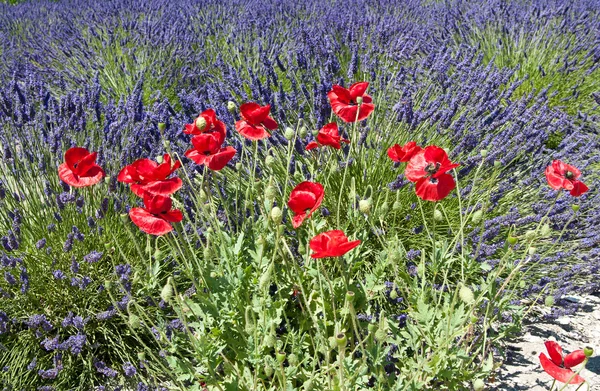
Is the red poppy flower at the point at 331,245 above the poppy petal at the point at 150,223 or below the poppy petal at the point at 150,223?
above

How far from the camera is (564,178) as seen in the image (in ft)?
5.06

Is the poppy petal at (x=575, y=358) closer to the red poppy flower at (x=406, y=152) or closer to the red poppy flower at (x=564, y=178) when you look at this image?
the red poppy flower at (x=564, y=178)

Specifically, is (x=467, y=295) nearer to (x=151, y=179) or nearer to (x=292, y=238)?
(x=151, y=179)

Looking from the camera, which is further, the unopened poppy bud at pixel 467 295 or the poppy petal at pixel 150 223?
the poppy petal at pixel 150 223

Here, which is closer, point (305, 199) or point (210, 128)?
point (305, 199)

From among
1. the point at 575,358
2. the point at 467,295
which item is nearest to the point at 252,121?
the point at 467,295

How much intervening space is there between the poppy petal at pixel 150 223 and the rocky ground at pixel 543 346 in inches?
49.4

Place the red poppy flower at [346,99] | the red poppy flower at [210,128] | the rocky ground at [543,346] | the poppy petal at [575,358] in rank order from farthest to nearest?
the rocky ground at [543,346] < the red poppy flower at [346,99] < the red poppy flower at [210,128] < the poppy petal at [575,358]

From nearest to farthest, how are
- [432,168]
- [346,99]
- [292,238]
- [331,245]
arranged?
[331,245] → [432,168] → [346,99] → [292,238]

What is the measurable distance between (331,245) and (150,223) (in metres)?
0.47

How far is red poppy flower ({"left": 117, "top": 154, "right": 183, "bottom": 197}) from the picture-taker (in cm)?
137

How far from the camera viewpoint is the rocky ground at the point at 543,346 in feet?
6.22

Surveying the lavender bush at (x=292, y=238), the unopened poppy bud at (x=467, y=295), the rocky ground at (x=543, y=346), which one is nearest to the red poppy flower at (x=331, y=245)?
the lavender bush at (x=292, y=238)

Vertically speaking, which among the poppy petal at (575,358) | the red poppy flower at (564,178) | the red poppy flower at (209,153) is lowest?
the poppy petal at (575,358)
